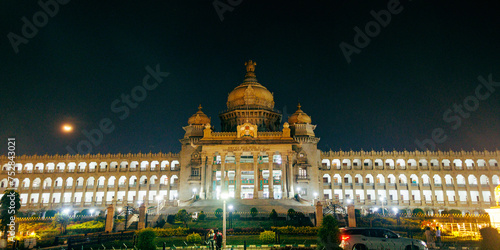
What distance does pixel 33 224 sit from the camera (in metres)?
41.7

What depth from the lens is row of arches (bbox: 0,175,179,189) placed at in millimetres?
76125

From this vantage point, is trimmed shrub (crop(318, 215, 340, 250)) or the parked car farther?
the parked car

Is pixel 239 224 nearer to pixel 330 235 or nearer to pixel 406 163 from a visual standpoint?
pixel 330 235

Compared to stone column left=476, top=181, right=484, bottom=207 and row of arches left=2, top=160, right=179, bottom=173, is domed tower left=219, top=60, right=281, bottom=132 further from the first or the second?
stone column left=476, top=181, right=484, bottom=207

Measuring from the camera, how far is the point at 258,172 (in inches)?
2518

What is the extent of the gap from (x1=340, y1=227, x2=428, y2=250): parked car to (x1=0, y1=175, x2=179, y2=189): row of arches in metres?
58.1

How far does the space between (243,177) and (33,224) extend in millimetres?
34498

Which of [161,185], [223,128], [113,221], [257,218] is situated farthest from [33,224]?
[223,128]

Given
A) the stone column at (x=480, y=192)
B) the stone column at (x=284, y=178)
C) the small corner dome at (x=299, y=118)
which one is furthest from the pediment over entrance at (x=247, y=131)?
the stone column at (x=480, y=192)

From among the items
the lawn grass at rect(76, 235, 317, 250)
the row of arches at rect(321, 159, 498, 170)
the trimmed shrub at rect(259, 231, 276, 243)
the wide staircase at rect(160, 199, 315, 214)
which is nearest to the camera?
the lawn grass at rect(76, 235, 317, 250)

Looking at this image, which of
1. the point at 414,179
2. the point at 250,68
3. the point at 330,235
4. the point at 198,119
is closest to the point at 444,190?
the point at 414,179

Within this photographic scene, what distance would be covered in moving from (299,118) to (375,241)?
50.3 meters

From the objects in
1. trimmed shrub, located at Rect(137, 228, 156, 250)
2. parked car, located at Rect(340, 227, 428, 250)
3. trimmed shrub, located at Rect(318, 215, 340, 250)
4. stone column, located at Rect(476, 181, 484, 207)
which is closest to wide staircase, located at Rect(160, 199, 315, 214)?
parked car, located at Rect(340, 227, 428, 250)

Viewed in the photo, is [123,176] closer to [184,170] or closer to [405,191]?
[184,170]
